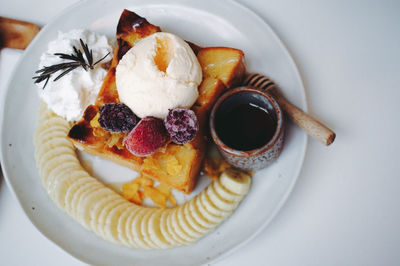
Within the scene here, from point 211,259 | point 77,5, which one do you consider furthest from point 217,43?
point 211,259

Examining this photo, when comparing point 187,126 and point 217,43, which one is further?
point 217,43

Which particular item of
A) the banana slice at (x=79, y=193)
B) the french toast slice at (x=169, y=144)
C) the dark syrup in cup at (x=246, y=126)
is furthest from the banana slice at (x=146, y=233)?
the dark syrup in cup at (x=246, y=126)

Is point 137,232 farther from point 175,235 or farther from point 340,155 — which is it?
point 340,155

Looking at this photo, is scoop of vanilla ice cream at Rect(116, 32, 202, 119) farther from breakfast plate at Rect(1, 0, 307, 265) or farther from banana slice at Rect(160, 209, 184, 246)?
banana slice at Rect(160, 209, 184, 246)

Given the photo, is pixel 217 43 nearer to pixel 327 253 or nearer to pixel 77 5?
pixel 77 5

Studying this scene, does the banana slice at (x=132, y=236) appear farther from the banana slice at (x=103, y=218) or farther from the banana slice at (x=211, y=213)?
the banana slice at (x=211, y=213)
